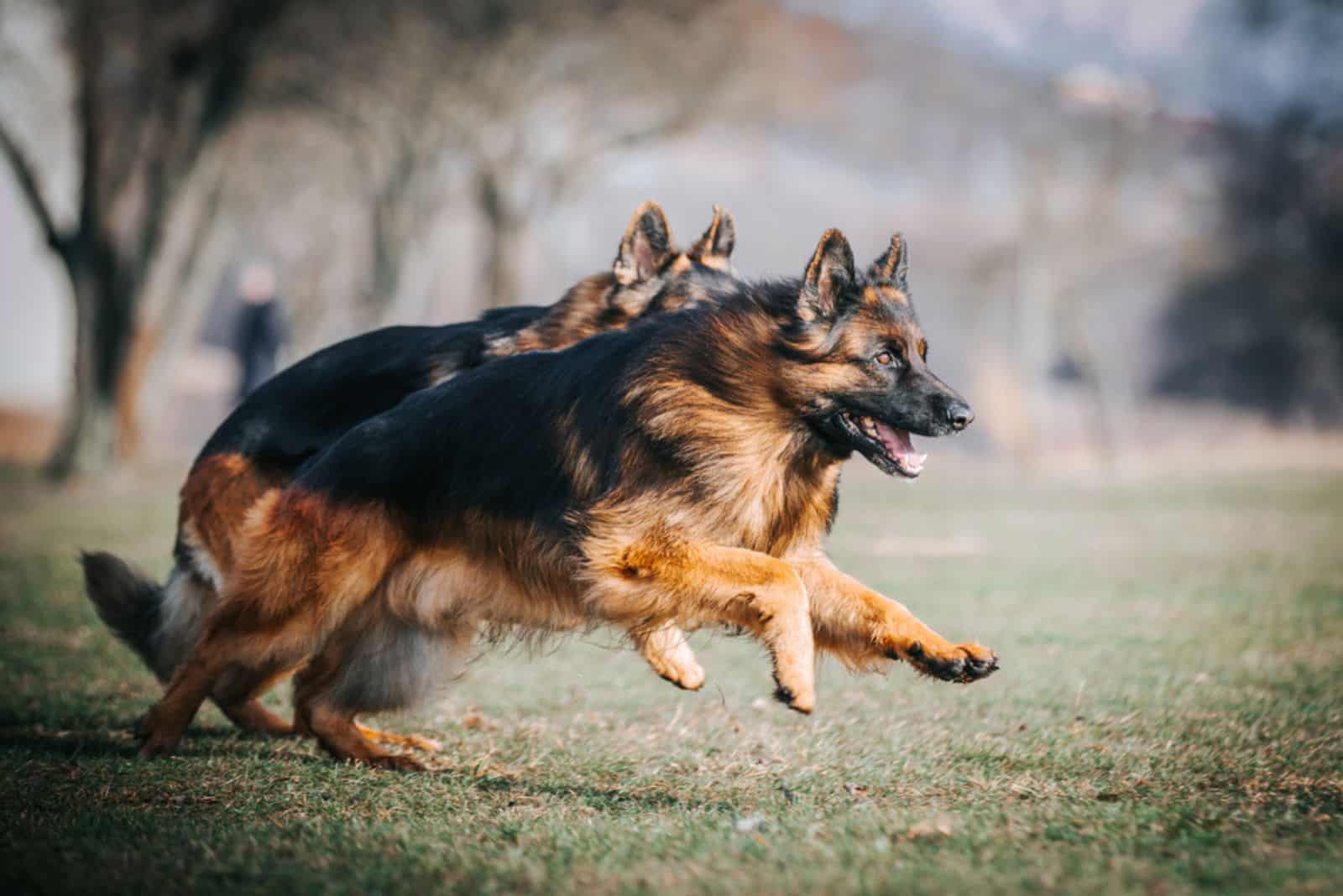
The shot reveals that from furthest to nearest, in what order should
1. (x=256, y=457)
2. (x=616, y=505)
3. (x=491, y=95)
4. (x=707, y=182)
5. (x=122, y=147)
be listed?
(x=707, y=182) → (x=491, y=95) → (x=122, y=147) → (x=256, y=457) → (x=616, y=505)

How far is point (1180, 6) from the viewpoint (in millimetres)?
32562

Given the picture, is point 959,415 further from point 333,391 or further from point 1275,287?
point 1275,287

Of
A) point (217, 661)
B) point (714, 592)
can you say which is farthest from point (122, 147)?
point (714, 592)

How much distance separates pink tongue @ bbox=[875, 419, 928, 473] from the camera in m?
4.95

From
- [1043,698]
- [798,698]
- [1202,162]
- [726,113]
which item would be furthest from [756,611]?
[1202,162]

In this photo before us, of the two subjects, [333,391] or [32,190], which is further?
[32,190]

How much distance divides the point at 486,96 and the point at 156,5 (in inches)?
239

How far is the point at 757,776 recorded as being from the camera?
5.32 metres

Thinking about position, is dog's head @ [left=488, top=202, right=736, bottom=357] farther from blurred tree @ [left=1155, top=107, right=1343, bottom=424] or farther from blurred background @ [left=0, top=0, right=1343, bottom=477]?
blurred tree @ [left=1155, top=107, right=1343, bottom=424]

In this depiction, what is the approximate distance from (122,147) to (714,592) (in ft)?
63.8

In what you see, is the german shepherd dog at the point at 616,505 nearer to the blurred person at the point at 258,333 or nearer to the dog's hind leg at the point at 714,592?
the dog's hind leg at the point at 714,592

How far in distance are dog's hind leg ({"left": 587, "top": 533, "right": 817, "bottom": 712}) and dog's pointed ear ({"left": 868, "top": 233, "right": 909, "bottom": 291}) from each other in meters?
1.31

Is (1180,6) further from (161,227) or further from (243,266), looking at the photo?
(243,266)

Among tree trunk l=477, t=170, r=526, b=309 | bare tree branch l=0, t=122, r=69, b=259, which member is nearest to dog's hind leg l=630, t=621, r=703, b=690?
bare tree branch l=0, t=122, r=69, b=259
